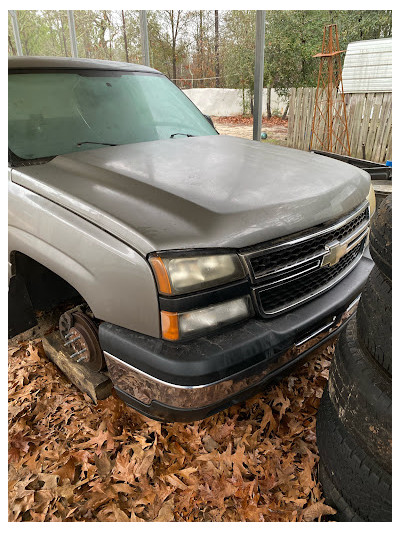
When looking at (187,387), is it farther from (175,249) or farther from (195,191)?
(195,191)

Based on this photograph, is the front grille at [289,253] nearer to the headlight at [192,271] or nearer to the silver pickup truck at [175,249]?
the silver pickup truck at [175,249]

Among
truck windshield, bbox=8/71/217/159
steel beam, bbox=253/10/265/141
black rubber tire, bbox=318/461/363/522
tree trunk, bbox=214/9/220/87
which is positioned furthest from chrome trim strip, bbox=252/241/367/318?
tree trunk, bbox=214/9/220/87

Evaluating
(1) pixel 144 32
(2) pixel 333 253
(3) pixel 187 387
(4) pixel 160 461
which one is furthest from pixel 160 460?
(1) pixel 144 32

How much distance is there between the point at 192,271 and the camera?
5.13 ft

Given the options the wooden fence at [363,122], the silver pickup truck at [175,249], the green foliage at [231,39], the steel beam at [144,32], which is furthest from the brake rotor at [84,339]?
the green foliage at [231,39]

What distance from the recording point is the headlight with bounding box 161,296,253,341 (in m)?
1.56

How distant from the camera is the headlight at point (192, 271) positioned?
1.53 m

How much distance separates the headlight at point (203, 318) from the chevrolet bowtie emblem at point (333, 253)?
541 millimetres

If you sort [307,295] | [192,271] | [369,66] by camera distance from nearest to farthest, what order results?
[192,271] → [307,295] → [369,66]

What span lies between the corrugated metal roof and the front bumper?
1044 centimetres

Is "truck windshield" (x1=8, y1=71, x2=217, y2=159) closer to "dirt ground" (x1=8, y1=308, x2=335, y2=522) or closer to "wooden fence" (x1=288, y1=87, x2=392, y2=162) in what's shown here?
"dirt ground" (x1=8, y1=308, x2=335, y2=522)

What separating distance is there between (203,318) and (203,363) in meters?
0.19

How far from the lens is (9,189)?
87.4 inches

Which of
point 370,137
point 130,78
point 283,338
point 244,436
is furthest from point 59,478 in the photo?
point 370,137
